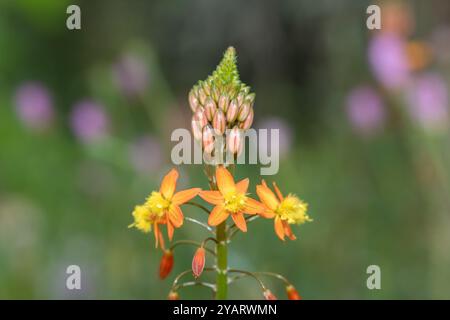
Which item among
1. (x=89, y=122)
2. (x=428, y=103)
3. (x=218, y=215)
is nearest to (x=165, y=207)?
(x=218, y=215)

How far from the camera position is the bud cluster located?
1.82 m

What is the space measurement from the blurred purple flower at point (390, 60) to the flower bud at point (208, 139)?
2.43 metres

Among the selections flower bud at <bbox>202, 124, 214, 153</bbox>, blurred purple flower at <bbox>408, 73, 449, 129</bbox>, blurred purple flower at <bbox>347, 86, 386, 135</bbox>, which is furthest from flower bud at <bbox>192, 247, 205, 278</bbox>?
blurred purple flower at <bbox>347, 86, 386, 135</bbox>

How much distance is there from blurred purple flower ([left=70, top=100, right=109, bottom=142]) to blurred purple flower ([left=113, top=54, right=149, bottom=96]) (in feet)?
0.78

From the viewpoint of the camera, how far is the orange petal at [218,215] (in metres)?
1.75

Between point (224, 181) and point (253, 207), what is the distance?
0.10 metres

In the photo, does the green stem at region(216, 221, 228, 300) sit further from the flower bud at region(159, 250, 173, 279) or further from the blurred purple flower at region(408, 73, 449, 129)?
the blurred purple flower at region(408, 73, 449, 129)

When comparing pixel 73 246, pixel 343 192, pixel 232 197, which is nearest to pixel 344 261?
pixel 343 192

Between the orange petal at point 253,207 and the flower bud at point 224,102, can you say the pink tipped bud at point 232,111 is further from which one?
the orange petal at point 253,207

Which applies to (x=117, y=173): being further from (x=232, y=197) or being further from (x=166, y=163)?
(x=232, y=197)

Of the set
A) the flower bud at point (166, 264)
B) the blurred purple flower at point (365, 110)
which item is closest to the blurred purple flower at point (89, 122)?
the blurred purple flower at point (365, 110)

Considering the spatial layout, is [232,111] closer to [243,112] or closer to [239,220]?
[243,112]
